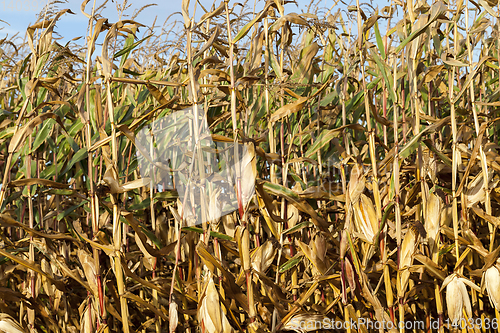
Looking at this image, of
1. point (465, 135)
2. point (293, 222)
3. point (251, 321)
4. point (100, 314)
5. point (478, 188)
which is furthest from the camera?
point (465, 135)

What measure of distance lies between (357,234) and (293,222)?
29 centimetres

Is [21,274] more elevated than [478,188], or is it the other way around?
[478,188]

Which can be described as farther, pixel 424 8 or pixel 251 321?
pixel 424 8

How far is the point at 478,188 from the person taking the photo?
1.57 m

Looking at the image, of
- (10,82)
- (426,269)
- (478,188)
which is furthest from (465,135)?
(10,82)

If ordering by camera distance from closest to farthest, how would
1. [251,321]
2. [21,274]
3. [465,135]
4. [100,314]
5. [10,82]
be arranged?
[251,321], [100,314], [465,135], [21,274], [10,82]

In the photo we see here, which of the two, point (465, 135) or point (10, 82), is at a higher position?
point (10, 82)

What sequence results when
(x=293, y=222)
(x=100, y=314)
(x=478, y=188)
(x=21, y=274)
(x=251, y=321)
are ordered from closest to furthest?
1. (x=251, y=321)
2. (x=100, y=314)
3. (x=478, y=188)
4. (x=293, y=222)
5. (x=21, y=274)

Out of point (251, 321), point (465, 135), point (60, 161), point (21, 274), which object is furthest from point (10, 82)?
point (465, 135)

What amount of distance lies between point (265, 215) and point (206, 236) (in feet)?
0.95

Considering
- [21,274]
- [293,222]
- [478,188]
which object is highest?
[478,188]

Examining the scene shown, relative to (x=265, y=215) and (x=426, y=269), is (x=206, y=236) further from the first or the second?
(x=426, y=269)

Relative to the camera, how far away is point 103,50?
4.48 feet

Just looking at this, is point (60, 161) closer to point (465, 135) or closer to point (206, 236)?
point (206, 236)
